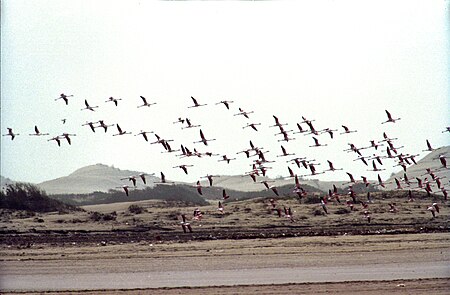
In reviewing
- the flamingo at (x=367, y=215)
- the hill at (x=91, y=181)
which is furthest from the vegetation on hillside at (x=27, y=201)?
the hill at (x=91, y=181)

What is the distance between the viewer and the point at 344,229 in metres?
46.3

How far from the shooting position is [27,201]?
56812 millimetres

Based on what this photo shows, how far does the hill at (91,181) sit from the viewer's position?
5074 inches

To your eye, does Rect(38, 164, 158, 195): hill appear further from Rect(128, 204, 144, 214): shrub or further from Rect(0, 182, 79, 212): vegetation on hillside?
Rect(128, 204, 144, 214): shrub

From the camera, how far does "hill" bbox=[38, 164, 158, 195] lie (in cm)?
12888

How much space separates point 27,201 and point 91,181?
83.8 m

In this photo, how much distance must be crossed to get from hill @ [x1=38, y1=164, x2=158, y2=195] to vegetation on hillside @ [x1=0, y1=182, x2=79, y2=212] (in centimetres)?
6507

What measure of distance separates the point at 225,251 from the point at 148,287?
9751 millimetres

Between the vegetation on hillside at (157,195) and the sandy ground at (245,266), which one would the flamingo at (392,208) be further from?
the vegetation on hillside at (157,195)

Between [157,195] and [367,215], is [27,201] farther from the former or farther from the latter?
[367,215]

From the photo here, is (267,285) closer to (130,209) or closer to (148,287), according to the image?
(148,287)

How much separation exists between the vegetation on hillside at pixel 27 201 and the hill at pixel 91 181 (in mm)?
65073

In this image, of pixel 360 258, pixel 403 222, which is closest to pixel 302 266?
pixel 360 258

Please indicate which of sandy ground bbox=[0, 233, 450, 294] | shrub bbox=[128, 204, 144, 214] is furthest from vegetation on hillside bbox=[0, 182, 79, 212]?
sandy ground bbox=[0, 233, 450, 294]
